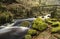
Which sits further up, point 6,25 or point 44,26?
point 44,26

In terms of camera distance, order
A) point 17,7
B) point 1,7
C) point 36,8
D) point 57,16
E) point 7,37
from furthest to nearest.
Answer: point 36,8 → point 17,7 → point 1,7 → point 57,16 → point 7,37

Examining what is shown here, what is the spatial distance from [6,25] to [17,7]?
584cm

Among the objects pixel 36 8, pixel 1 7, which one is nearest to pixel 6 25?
pixel 1 7

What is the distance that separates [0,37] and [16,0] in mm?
15141

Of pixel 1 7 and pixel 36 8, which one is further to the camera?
pixel 36 8

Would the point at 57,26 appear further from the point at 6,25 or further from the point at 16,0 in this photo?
the point at 16,0

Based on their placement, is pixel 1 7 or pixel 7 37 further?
pixel 1 7

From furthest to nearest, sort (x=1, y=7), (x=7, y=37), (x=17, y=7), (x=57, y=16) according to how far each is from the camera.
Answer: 1. (x=17, y=7)
2. (x=1, y=7)
3. (x=57, y=16)
4. (x=7, y=37)

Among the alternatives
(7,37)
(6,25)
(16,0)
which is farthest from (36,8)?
(7,37)

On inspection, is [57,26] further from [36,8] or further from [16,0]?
[36,8]

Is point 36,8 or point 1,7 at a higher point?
point 1,7

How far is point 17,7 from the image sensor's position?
80.3 ft

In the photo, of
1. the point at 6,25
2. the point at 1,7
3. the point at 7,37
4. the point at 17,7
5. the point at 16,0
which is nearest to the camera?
the point at 7,37

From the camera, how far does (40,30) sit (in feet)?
42.0
